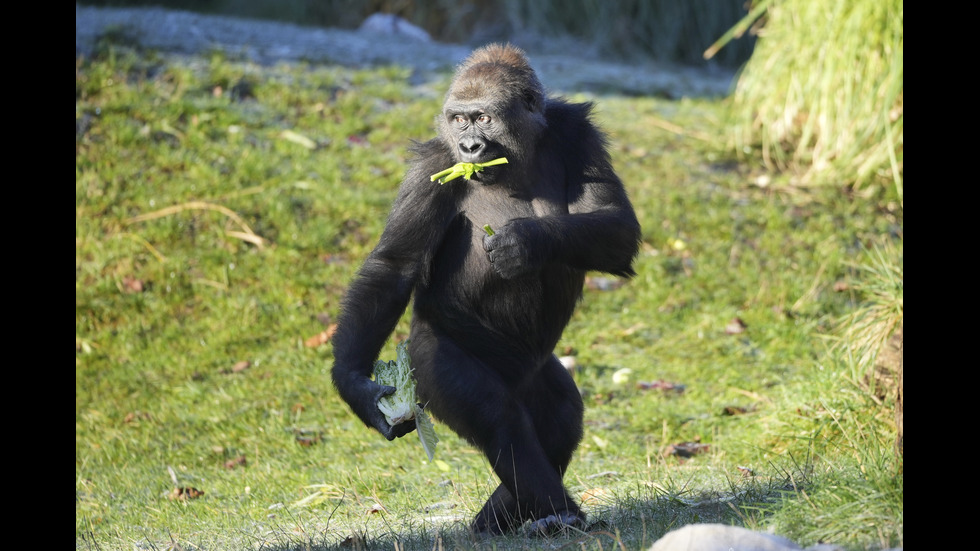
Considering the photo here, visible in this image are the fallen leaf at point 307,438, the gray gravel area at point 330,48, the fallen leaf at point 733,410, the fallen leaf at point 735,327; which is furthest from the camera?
the gray gravel area at point 330,48

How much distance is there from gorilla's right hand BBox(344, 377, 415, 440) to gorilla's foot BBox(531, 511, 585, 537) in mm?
641

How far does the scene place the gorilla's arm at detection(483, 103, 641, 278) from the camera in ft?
12.7

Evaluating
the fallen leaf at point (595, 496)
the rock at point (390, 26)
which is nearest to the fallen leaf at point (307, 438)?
the fallen leaf at point (595, 496)

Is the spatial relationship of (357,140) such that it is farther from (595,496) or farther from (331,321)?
(595,496)

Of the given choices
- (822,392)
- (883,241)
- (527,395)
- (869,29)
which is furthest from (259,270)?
(869,29)

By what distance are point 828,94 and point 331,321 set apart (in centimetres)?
491

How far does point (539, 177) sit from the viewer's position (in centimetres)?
432

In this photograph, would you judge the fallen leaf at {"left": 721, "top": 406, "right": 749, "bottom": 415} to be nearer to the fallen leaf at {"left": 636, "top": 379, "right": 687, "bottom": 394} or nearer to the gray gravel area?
the fallen leaf at {"left": 636, "top": 379, "right": 687, "bottom": 394}

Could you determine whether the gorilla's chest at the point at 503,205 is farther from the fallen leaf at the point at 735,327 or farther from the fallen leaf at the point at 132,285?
the fallen leaf at the point at 132,285

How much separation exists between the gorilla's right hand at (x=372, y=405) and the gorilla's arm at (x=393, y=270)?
14 cm

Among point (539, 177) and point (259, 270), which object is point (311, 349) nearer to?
point (259, 270)

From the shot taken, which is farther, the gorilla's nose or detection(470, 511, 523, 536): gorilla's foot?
detection(470, 511, 523, 536): gorilla's foot

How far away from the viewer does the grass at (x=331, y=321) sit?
14.6ft

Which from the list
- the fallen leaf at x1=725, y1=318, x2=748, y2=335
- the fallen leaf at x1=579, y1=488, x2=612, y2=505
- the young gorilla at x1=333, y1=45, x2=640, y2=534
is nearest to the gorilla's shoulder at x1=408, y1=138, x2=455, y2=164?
the young gorilla at x1=333, y1=45, x2=640, y2=534
